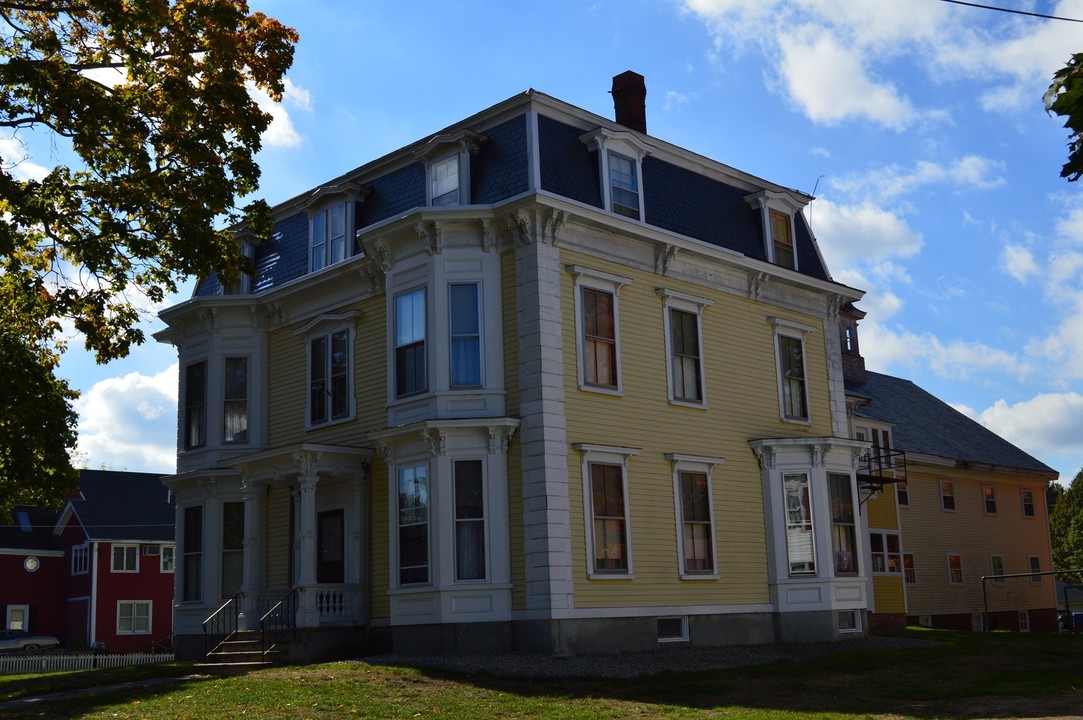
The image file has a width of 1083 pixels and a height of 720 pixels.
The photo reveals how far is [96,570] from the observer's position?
55.0 metres

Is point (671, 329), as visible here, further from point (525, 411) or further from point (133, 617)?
point (133, 617)

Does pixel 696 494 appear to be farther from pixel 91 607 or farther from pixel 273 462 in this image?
pixel 91 607

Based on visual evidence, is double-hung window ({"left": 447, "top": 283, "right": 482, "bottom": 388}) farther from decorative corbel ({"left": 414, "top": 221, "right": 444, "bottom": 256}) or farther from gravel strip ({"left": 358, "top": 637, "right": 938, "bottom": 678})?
gravel strip ({"left": 358, "top": 637, "right": 938, "bottom": 678})

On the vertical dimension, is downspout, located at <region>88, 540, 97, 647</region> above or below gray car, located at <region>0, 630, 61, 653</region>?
above

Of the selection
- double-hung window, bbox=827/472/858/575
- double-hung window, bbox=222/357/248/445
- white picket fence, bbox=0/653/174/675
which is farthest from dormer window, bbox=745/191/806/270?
white picket fence, bbox=0/653/174/675

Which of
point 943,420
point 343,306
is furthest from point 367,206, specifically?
point 943,420

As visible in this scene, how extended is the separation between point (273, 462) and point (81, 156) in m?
10.8

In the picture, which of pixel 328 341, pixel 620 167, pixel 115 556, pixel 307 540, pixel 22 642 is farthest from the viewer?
pixel 115 556

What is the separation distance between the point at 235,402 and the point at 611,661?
1275cm

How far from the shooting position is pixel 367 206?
27500 millimetres

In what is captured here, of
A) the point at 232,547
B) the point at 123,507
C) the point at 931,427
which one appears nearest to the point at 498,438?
the point at 232,547

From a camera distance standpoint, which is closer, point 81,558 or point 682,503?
point 682,503

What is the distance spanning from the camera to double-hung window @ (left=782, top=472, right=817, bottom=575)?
26.9 m

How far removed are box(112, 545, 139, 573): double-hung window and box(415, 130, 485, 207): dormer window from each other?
3769 centimetres
